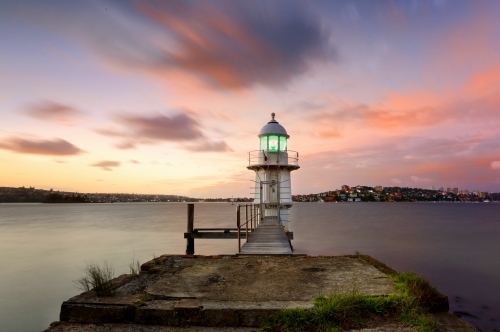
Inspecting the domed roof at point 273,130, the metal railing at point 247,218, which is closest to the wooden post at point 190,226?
the metal railing at point 247,218

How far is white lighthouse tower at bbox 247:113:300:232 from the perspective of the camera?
1670cm

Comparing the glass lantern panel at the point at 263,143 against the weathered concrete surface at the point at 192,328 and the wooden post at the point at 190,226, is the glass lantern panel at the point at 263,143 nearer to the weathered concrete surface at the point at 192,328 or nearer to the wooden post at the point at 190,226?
the wooden post at the point at 190,226

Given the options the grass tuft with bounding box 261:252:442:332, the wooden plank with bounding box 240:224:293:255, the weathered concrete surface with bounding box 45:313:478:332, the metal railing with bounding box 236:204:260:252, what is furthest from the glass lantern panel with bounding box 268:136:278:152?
the weathered concrete surface with bounding box 45:313:478:332

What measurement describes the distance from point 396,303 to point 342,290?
0.82m

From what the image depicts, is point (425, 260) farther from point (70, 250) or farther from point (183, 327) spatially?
point (70, 250)

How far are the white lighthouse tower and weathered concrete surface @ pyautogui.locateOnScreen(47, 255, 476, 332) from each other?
9.33 metres

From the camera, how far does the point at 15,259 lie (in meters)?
20.7

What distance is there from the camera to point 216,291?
5070mm

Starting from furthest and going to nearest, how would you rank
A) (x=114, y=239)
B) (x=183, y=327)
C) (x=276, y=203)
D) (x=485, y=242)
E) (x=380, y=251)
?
(x=114, y=239) → (x=485, y=242) → (x=380, y=251) → (x=276, y=203) → (x=183, y=327)

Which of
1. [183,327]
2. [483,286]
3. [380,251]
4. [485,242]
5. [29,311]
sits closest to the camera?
[183,327]

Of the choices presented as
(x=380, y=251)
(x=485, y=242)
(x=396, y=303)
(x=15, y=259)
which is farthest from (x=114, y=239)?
(x=485, y=242)

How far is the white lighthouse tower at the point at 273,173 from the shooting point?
658 inches

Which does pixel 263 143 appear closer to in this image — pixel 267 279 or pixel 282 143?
pixel 282 143

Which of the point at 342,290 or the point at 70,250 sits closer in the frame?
the point at 342,290
